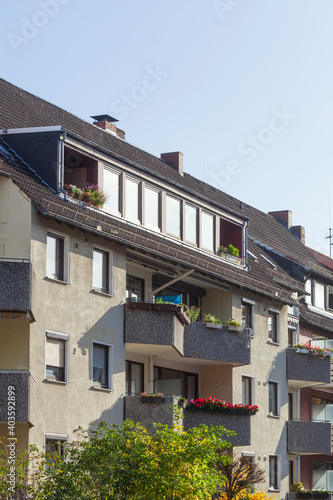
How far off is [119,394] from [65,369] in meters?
2.62

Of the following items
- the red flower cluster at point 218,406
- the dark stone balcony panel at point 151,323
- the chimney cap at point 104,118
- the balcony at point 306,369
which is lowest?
the red flower cluster at point 218,406

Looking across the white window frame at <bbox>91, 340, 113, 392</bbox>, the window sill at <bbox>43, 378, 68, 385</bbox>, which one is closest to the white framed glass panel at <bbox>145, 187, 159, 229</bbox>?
the white window frame at <bbox>91, 340, 113, 392</bbox>

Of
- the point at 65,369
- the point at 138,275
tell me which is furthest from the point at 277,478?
the point at 65,369

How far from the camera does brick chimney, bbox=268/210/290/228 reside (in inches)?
2175

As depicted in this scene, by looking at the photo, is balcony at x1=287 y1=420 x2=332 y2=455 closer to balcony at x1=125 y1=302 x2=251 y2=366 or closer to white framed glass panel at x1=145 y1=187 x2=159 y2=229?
balcony at x1=125 y1=302 x2=251 y2=366

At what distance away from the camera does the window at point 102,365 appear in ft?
101

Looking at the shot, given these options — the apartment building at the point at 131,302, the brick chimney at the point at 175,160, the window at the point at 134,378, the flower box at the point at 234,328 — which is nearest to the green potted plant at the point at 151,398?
the apartment building at the point at 131,302

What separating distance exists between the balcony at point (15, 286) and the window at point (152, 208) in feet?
26.2

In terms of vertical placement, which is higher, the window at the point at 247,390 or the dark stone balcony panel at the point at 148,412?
the window at the point at 247,390

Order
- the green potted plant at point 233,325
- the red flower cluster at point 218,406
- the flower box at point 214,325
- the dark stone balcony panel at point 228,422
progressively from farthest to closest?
the green potted plant at point 233,325 → the flower box at point 214,325 → the red flower cluster at point 218,406 → the dark stone balcony panel at point 228,422

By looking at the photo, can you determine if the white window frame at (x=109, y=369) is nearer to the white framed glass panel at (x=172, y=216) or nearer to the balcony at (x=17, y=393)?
the balcony at (x=17, y=393)

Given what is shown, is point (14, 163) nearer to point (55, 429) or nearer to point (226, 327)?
point (55, 429)

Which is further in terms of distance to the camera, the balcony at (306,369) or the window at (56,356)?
the balcony at (306,369)

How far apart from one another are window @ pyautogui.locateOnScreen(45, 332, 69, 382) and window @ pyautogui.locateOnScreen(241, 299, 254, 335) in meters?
10.8
